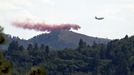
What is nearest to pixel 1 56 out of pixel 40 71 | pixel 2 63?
pixel 2 63

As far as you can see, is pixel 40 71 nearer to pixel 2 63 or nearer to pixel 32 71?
pixel 32 71

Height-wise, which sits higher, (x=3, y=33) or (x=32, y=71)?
(x=3, y=33)

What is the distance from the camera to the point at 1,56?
28500 millimetres

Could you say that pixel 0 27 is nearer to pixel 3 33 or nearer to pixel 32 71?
pixel 3 33

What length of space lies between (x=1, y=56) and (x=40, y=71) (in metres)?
2.48

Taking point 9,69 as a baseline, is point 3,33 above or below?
above

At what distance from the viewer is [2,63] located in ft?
93.2

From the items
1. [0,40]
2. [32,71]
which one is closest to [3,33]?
[0,40]

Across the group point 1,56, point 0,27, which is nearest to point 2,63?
point 1,56

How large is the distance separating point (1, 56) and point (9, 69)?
32.9 inches

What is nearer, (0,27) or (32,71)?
(32,71)

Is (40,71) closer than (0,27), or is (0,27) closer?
(40,71)

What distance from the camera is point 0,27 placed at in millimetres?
29469

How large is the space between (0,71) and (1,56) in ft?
2.71
